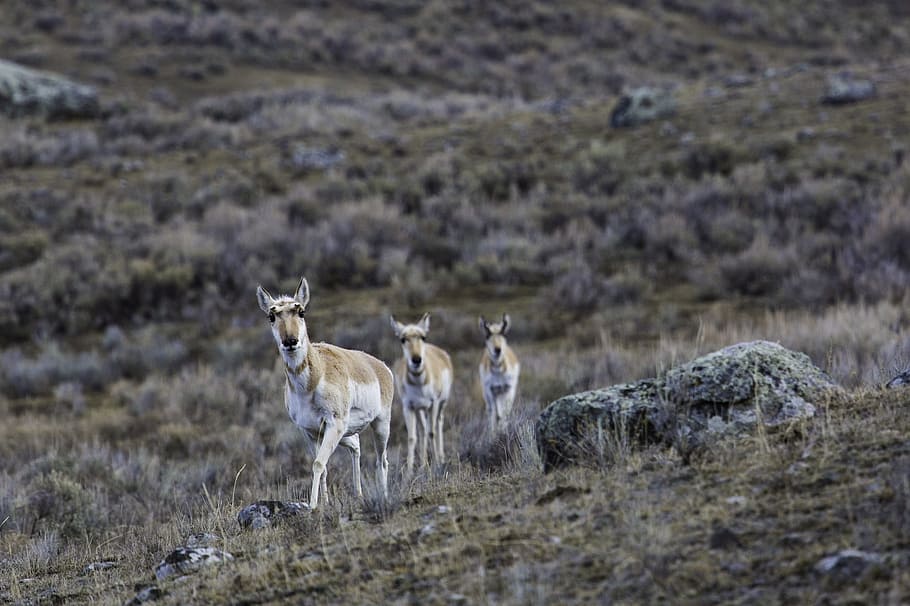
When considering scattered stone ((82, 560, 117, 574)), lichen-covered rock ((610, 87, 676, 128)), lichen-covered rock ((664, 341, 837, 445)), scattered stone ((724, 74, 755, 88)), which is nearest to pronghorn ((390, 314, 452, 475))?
scattered stone ((82, 560, 117, 574))

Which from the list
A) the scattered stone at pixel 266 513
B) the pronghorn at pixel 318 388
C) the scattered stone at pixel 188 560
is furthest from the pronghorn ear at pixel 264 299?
the scattered stone at pixel 188 560

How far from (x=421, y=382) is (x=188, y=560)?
19.3 feet

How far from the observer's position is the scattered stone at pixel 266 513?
7.22 m

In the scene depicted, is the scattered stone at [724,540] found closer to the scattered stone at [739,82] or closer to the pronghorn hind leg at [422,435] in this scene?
the pronghorn hind leg at [422,435]

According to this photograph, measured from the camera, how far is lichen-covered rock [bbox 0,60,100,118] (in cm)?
3612

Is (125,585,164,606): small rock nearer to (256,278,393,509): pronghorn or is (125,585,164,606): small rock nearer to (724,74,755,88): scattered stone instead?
(256,278,393,509): pronghorn

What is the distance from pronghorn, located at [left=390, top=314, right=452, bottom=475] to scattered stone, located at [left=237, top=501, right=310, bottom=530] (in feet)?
10.9

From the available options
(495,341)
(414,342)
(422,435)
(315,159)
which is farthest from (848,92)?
(414,342)

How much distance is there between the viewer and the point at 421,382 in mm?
11977

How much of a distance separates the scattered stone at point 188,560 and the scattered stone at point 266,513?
2.40 feet

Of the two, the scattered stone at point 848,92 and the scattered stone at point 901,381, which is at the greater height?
the scattered stone at point 848,92

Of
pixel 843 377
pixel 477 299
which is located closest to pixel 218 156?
pixel 477 299

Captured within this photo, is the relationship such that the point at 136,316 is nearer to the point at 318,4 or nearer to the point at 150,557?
the point at 150,557

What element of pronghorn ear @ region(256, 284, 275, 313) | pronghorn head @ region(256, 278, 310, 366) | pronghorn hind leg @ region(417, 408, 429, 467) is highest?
pronghorn ear @ region(256, 284, 275, 313)
